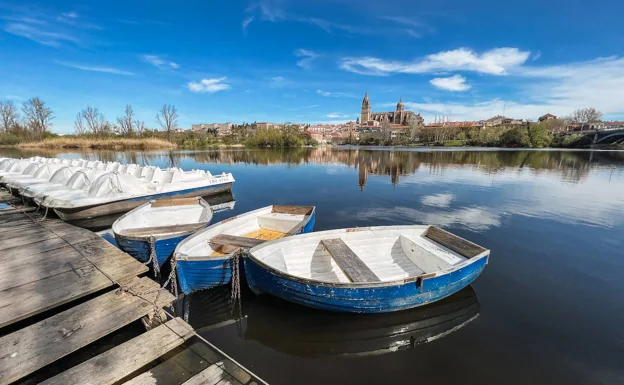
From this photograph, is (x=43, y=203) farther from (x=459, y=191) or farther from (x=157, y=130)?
(x=157, y=130)

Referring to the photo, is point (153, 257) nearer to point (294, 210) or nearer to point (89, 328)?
point (89, 328)

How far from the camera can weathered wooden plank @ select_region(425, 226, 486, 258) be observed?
6887 millimetres

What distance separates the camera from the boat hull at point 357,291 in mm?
5469

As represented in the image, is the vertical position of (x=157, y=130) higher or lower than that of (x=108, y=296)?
higher

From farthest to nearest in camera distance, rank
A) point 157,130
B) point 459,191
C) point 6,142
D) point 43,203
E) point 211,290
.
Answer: point 157,130 < point 6,142 < point 459,191 < point 43,203 < point 211,290

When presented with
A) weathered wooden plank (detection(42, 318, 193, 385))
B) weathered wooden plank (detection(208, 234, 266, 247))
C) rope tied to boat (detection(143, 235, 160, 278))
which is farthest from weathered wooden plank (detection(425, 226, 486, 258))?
rope tied to boat (detection(143, 235, 160, 278))

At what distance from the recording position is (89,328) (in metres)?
4.46

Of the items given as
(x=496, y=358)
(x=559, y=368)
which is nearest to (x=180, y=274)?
(x=496, y=358)

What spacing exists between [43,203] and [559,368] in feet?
60.5

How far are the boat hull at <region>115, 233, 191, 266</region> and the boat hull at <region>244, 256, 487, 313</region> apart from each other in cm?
289

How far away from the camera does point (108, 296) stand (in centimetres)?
529

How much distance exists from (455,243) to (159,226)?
970 centimetres

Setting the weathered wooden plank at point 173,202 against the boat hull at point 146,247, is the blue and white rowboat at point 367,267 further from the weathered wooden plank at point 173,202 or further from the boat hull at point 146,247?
the weathered wooden plank at point 173,202

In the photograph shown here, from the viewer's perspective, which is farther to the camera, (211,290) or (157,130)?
(157,130)
